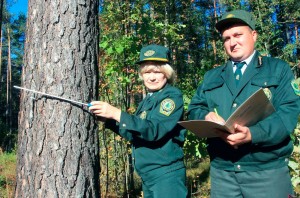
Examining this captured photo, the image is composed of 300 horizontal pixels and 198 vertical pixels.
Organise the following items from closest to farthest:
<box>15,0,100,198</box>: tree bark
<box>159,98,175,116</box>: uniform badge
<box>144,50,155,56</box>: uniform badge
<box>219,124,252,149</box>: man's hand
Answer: <box>219,124,252,149</box>: man's hand
<box>15,0,100,198</box>: tree bark
<box>159,98,175,116</box>: uniform badge
<box>144,50,155,56</box>: uniform badge

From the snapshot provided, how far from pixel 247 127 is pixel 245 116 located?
0.09 metres

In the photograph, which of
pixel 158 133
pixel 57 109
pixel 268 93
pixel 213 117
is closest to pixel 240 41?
pixel 268 93

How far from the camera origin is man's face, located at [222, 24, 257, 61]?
2285mm

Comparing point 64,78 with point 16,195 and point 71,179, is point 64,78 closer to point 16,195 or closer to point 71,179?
point 71,179

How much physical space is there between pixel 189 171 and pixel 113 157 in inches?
137

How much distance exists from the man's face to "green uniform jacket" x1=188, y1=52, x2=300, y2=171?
8cm

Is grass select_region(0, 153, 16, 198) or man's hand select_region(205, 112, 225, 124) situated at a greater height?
man's hand select_region(205, 112, 225, 124)

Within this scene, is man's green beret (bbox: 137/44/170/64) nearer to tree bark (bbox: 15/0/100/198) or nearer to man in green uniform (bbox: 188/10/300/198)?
man in green uniform (bbox: 188/10/300/198)

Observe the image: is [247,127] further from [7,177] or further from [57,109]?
[7,177]

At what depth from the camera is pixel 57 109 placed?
2.14 metres

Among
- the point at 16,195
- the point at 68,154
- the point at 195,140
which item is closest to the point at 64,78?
the point at 68,154

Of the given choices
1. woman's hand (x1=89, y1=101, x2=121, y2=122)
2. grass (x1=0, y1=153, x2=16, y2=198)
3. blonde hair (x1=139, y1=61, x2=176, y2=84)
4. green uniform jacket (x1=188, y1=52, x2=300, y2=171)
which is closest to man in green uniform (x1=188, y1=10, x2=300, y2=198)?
green uniform jacket (x1=188, y1=52, x2=300, y2=171)

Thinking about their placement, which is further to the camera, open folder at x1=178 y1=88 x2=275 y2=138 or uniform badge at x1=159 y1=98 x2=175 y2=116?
uniform badge at x1=159 y1=98 x2=175 y2=116

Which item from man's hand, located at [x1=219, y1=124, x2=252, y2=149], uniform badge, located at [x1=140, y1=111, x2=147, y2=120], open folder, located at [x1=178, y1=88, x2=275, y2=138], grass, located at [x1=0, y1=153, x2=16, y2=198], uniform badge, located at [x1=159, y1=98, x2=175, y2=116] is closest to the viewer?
open folder, located at [x1=178, y1=88, x2=275, y2=138]
